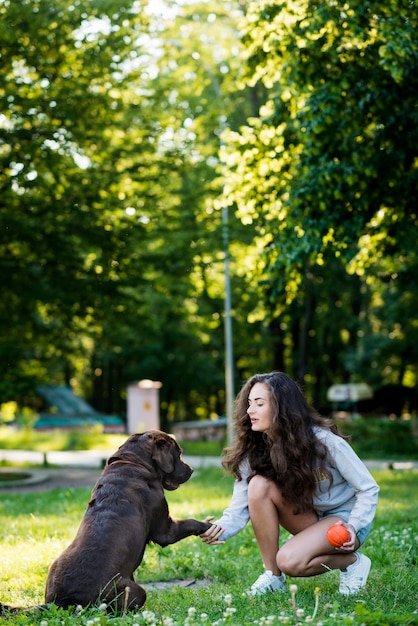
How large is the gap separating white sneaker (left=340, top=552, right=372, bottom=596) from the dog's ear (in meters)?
1.26

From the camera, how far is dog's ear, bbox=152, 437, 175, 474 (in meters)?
5.23

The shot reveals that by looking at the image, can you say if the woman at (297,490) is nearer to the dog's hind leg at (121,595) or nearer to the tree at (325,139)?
the dog's hind leg at (121,595)

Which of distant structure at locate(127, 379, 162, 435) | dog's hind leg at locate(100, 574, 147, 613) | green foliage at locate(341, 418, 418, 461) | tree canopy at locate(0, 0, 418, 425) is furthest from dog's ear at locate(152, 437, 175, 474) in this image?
distant structure at locate(127, 379, 162, 435)

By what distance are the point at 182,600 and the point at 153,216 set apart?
40.3ft

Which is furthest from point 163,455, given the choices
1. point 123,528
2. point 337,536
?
point 337,536

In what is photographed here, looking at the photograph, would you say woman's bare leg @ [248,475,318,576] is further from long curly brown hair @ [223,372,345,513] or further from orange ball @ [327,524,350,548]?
orange ball @ [327,524,350,548]

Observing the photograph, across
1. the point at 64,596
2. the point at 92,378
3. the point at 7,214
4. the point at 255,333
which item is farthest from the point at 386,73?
the point at 92,378

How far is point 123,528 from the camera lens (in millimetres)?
4836

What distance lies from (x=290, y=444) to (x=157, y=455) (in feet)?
2.62

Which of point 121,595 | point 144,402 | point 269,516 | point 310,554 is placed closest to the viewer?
point 121,595

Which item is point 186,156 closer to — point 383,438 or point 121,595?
point 383,438

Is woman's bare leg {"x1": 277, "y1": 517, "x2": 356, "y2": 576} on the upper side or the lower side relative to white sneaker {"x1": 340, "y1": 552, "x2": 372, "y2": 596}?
upper

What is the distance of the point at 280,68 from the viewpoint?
39.6 ft

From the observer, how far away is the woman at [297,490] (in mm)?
5176
